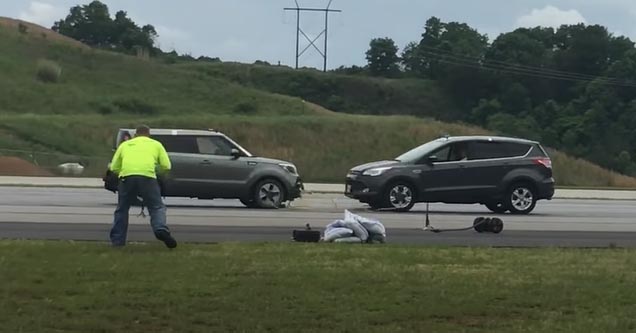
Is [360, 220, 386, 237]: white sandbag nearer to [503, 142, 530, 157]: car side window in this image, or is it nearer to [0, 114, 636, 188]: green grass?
[503, 142, 530, 157]: car side window

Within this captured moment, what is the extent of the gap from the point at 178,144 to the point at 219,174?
1090 mm

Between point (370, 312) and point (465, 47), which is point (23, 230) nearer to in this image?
point (370, 312)

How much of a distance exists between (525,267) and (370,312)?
314 cm

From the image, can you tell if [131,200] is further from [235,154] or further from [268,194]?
[235,154]

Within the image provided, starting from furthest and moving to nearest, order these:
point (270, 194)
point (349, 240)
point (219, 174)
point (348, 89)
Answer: point (348, 89) < point (270, 194) < point (219, 174) < point (349, 240)

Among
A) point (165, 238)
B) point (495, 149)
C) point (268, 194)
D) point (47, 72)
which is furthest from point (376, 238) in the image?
point (47, 72)

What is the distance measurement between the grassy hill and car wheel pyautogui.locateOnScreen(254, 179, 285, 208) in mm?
20741

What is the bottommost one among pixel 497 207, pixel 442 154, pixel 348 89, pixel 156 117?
pixel 497 207

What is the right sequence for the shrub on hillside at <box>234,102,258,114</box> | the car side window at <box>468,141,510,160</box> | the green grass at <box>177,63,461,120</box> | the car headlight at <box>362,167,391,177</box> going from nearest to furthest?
the car headlight at <box>362,167,391,177</box> → the car side window at <box>468,141,510,160</box> → the shrub on hillside at <box>234,102,258,114</box> → the green grass at <box>177,63,461,120</box>

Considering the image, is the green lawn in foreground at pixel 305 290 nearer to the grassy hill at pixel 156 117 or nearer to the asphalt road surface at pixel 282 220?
the asphalt road surface at pixel 282 220

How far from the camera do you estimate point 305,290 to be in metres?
9.11

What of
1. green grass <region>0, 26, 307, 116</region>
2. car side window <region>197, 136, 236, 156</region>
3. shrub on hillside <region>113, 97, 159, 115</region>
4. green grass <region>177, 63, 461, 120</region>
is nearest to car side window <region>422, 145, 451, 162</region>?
car side window <region>197, 136, 236, 156</region>

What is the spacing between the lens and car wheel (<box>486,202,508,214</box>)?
2323cm

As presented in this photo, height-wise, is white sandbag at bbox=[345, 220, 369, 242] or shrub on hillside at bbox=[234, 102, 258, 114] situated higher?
shrub on hillside at bbox=[234, 102, 258, 114]
